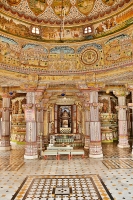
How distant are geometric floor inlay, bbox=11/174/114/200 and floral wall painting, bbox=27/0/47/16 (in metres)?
9.42

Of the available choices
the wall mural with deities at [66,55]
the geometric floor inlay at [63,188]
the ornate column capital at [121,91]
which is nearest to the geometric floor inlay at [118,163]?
the geometric floor inlay at [63,188]

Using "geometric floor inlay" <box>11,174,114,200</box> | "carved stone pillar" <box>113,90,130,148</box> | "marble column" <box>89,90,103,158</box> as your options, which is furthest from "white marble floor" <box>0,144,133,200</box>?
"carved stone pillar" <box>113,90,130,148</box>

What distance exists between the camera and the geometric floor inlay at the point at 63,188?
6336 millimetres

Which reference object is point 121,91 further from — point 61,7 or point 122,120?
point 61,7

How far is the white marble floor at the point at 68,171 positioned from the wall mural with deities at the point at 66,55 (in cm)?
572

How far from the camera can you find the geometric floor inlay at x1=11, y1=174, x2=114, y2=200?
20.8ft

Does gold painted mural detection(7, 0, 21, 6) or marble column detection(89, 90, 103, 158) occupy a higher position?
gold painted mural detection(7, 0, 21, 6)

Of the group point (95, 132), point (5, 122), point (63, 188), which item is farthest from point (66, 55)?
point (63, 188)

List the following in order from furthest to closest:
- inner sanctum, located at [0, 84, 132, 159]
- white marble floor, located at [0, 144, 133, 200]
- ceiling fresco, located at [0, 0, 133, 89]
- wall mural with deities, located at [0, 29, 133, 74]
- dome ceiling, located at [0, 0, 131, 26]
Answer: inner sanctum, located at [0, 84, 132, 159], wall mural with deities, located at [0, 29, 133, 74], ceiling fresco, located at [0, 0, 133, 89], dome ceiling, located at [0, 0, 131, 26], white marble floor, located at [0, 144, 133, 200]

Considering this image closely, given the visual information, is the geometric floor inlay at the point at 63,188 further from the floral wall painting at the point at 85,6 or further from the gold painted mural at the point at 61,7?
the floral wall painting at the point at 85,6

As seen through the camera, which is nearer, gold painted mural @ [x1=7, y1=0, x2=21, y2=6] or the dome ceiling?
gold painted mural @ [x1=7, y1=0, x2=21, y2=6]

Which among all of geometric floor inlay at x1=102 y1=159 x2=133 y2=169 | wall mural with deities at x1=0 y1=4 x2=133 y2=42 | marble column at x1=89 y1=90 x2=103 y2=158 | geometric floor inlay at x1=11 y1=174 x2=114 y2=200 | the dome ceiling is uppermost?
the dome ceiling

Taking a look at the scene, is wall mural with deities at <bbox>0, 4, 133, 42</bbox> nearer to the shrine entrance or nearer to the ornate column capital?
the ornate column capital

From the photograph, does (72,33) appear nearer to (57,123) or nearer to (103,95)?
(103,95)
